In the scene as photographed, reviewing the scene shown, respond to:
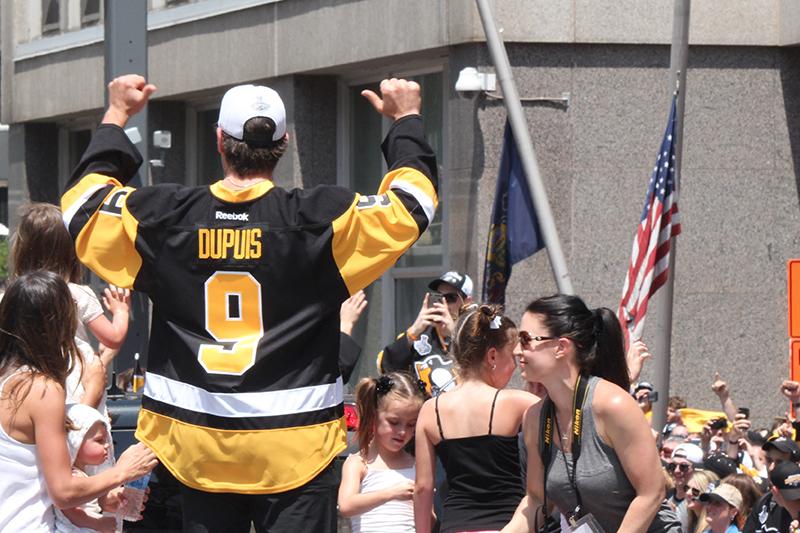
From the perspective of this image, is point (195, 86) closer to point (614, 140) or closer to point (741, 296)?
point (614, 140)

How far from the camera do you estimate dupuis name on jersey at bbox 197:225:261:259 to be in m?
4.94

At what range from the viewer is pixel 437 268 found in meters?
16.2

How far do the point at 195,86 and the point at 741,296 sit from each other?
7.38 m

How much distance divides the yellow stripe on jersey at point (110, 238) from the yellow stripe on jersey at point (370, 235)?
0.68 meters

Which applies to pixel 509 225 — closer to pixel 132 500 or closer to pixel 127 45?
pixel 127 45

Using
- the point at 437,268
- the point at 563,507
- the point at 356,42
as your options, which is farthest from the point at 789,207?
the point at 563,507

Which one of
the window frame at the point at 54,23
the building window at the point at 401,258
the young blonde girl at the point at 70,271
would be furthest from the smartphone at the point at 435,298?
the window frame at the point at 54,23

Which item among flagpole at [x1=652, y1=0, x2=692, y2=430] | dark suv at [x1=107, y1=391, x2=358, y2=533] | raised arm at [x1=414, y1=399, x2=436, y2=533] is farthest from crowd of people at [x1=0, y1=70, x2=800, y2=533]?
flagpole at [x1=652, y1=0, x2=692, y2=430]

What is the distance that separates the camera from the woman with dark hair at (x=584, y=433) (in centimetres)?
533

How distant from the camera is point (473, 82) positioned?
48.6ft

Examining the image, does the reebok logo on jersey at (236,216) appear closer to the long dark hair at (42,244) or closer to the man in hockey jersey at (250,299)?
the man in hockey jersey at (250,299)

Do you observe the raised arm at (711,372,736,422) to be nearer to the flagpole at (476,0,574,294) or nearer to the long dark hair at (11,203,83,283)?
the flagpole at (476,0,574,294)

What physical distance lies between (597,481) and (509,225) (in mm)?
7503

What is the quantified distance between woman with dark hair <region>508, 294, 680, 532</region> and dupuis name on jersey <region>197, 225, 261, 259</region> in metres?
1.15
